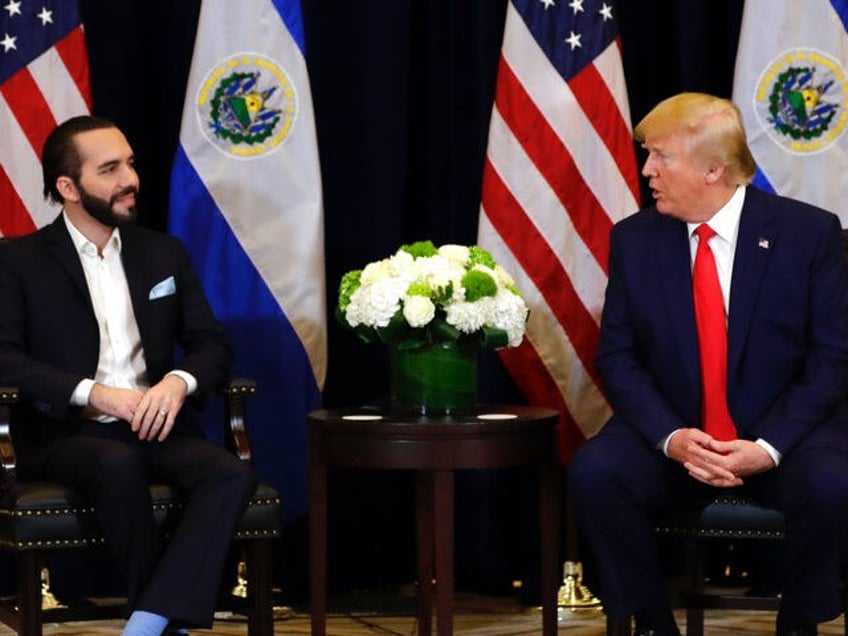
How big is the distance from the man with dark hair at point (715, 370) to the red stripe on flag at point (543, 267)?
70 centimetres

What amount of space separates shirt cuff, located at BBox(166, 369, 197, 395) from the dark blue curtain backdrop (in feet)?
3.91

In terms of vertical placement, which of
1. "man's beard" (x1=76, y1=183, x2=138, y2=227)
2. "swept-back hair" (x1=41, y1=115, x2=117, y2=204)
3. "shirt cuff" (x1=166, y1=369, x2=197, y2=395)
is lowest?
"shirt cuff" (x1=166, y1=369, x2=197, y2=395)

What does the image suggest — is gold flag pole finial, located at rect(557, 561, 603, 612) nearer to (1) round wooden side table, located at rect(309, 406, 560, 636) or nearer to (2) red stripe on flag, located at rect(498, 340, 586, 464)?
(2) red stripe on flag, located at rect(498, 340, 586, 464)

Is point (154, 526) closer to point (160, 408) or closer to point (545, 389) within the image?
point (160, 408)

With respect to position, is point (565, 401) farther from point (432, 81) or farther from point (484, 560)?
point (432, 81)

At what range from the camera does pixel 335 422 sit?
14.4 ft

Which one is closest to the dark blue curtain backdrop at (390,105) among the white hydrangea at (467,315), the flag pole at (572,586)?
the flag pole at (572,586)

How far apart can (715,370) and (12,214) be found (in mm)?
2198

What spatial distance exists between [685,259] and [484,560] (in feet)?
5.28

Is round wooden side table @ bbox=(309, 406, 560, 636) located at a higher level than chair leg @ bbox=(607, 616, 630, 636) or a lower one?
higher

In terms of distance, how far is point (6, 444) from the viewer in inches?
168

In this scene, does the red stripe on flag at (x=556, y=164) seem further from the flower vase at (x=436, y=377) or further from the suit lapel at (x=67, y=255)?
the suit lapel at (x=67, y=255)

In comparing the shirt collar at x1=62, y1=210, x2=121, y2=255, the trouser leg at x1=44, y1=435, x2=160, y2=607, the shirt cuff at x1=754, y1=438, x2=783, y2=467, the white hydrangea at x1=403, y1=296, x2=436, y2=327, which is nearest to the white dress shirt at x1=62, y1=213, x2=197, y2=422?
the shirt collar at x1=62, y1=210, x2=121, y2=255

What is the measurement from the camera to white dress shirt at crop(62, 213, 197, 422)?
181 inches
